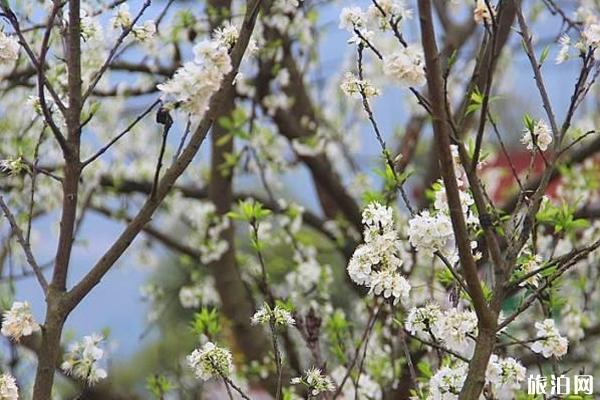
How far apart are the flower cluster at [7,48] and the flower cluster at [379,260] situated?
1.41ft

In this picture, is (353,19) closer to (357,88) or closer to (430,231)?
(357,88)

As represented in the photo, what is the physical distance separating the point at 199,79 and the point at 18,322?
0.40 m

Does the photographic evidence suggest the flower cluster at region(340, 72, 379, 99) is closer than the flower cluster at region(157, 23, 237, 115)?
No

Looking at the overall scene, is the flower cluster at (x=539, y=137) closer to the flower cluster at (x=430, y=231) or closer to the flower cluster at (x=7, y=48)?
the flower cluster at (x=430, y=231)

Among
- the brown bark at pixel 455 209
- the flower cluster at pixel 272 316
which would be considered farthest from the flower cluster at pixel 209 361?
the brown bark at pixel 455 209

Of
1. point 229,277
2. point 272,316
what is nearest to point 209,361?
point 272,316

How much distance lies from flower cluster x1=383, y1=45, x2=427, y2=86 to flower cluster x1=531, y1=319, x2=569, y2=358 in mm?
370

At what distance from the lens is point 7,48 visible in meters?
0.94

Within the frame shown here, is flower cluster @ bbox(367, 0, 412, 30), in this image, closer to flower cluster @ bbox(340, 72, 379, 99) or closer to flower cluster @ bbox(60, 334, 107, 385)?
flower cluster @ bbox(340, 72, 379, 99)

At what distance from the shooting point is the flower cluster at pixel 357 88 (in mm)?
954

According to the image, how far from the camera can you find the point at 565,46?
108cm

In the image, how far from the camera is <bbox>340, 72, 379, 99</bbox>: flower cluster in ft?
3.13

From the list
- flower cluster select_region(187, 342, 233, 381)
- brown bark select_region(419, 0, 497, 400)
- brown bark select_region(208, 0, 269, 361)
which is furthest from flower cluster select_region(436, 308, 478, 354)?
brown bark select_region(208, 0, 269, 361)

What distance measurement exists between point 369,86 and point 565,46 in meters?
0.29
